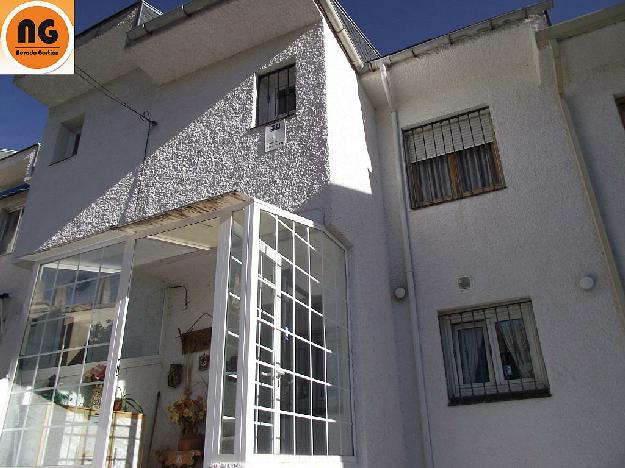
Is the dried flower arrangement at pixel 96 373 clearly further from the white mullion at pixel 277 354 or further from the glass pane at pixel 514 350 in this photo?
the glass pane at pixel 514 350

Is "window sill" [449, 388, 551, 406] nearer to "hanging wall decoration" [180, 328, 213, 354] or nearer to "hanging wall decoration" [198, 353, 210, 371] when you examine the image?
"hanging wall decoration" [198, 353, 210, 371]

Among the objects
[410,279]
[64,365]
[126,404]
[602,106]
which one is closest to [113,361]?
[64,365]

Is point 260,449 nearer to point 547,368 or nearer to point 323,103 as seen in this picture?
point 547,368

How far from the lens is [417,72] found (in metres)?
7.95

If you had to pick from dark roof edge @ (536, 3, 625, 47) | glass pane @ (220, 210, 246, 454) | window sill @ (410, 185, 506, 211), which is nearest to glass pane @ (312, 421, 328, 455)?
glass pane @ (220, 210, 246, 454)

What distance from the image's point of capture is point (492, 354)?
6379 mm

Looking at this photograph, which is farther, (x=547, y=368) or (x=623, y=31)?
(x=623, y=31)

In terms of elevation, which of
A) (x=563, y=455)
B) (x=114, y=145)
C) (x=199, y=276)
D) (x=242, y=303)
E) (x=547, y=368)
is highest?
(x=114, y=145)

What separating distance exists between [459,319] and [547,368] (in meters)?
1.21

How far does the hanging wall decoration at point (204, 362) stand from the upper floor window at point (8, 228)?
Result: 579cm

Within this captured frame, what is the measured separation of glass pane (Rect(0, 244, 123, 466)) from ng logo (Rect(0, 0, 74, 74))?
377cm

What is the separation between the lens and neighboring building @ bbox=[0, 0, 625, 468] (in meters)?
5.15

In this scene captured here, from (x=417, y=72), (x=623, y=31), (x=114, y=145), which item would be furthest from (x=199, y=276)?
(x=623, y=31)

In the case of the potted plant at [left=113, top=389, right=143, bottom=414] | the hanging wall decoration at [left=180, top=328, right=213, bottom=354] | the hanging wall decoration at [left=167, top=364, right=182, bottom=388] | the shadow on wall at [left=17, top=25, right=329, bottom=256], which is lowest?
the potted plant at [left=113, top=389, right=143, bottom=414]
